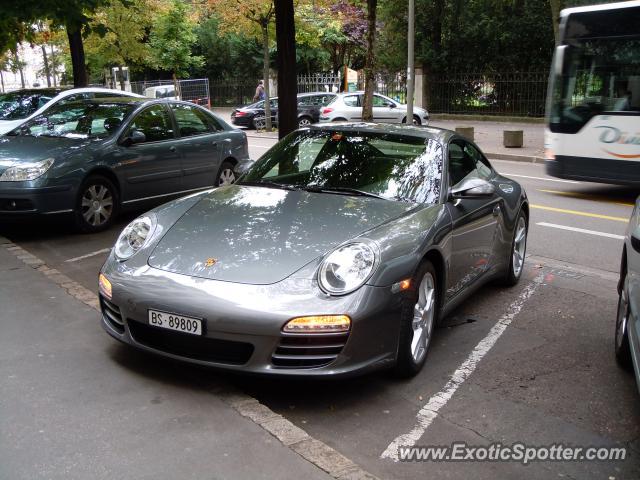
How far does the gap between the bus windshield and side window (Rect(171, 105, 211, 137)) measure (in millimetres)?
6266

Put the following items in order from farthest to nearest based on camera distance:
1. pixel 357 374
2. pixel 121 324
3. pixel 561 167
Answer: pixel 561 167 → pixel 121 324 → pixel 357 374

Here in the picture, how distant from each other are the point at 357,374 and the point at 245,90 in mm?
39225

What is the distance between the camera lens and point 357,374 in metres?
3.58

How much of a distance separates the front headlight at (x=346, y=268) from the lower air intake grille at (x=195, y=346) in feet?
1.78

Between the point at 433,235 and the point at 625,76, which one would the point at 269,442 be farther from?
the point at 625,76

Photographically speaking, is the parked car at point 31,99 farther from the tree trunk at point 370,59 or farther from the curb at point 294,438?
the tree trunk at point 370,59

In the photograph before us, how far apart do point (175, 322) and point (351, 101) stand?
22.5 metres

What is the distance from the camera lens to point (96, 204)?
25.5ft

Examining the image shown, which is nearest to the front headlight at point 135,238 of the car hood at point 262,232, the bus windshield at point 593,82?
the car hood at point 262,232

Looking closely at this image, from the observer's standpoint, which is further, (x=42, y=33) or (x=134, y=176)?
(x=42, y=33)

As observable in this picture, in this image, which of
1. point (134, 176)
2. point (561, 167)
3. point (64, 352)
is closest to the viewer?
point (64, 352)

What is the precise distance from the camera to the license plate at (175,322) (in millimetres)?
3553

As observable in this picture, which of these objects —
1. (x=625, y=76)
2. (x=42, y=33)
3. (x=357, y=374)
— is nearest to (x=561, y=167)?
(x=625, y=76)

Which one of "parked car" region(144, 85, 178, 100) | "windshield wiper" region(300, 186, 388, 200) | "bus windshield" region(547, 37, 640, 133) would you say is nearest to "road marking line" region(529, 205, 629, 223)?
"bus windshield" region(547, 37, 640, 133)
